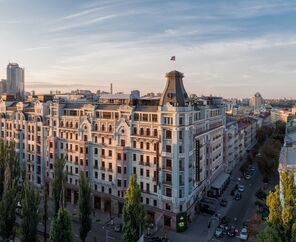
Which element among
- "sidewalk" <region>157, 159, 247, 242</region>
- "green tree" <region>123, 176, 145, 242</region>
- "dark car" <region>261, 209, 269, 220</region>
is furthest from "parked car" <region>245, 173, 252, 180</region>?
"green tree" <region>123, 176, 145, 242</region>

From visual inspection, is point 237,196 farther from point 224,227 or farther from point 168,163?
point 168,163

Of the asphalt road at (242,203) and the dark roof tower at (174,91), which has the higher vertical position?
the dark roof tower at (174,91)

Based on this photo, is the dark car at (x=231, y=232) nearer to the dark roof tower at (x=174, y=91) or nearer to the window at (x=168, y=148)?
the window at (x=168, y=148)

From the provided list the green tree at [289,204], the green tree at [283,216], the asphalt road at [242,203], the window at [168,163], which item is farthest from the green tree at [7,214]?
the green tree at [289,204]

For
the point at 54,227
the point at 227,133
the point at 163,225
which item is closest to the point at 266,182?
the point at 227,133

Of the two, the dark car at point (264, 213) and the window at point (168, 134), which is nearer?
the window at point (168, 134)

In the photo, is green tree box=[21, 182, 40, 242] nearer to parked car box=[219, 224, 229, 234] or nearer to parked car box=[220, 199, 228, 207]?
parked car box=[219, 224, 229, 234]

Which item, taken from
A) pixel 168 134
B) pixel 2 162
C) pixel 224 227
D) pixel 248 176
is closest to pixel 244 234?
pixel 224 227
